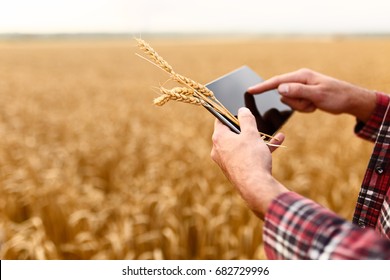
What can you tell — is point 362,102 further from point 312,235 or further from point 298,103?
point 312,235

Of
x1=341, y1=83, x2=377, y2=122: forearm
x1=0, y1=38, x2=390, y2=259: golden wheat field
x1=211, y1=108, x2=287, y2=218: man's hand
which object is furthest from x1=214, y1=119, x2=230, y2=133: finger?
x1=341, y1=83, x2=377, y2=122: forearm

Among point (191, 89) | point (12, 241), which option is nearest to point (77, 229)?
point (12, 241)

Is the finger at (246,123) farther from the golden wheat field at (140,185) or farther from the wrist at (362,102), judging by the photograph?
the wrist at (362,102)

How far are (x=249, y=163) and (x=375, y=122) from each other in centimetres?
93

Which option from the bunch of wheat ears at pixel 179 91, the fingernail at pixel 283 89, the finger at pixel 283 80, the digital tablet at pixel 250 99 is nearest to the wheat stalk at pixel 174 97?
the bunch of wheat ears at pixel 179 91

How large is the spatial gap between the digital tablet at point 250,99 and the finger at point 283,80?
25 mm

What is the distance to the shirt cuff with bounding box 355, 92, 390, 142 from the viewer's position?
1625 millimetres

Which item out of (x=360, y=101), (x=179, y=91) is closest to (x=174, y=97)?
(x=179, y=91)

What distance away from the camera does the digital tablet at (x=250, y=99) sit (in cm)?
126

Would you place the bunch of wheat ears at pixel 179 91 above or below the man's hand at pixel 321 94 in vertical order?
above

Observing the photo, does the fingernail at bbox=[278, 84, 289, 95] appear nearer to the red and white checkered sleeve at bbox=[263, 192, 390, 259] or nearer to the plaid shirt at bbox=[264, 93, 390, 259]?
the plaid shirt at bbox=[264, 93, 390, 259]

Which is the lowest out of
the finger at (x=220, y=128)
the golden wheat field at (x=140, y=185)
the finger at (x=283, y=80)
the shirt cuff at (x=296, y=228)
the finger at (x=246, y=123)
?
the golden wheat field at (x=140, y=185)

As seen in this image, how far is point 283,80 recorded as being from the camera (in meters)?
1.58
